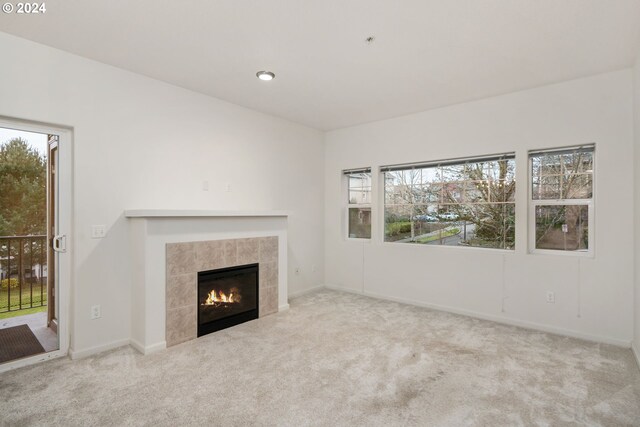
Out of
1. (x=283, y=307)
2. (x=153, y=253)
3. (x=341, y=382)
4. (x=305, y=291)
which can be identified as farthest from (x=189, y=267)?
(x=305, y=291)

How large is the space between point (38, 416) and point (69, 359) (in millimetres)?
905

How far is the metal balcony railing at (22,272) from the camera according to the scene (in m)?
2.73

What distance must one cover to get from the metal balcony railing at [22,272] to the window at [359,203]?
12.8ft

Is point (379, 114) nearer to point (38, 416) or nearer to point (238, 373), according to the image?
point (238, 373)

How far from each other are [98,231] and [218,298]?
1.33m

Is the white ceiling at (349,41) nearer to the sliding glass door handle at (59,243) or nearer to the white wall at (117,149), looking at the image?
the white wall at (117,149)

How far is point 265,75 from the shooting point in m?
3.30

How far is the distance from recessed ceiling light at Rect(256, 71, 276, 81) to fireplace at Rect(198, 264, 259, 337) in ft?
6.76

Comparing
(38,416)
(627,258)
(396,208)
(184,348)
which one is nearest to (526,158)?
(627,258)

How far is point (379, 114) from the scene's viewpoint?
4609 millimetres

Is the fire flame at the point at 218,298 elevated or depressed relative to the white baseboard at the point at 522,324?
elevated

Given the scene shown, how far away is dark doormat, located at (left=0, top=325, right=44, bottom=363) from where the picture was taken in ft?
8.87

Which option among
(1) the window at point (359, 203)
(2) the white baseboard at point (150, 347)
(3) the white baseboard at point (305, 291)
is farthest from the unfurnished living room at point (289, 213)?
(1) the window at point (359, 203)

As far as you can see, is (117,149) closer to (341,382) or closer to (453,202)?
(341,382)
